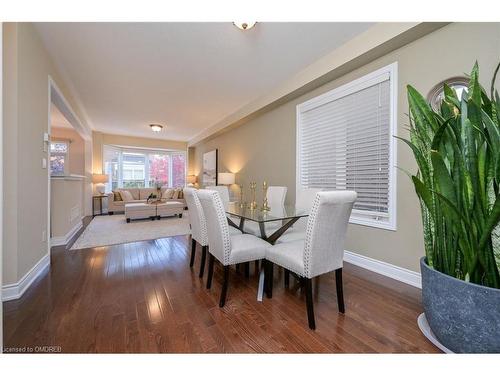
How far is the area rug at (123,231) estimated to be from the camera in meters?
3.48

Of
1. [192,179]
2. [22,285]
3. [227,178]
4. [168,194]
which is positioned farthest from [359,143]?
[192,179]

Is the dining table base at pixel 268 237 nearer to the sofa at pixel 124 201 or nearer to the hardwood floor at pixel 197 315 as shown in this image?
the hardwood floor at pixel 197 315

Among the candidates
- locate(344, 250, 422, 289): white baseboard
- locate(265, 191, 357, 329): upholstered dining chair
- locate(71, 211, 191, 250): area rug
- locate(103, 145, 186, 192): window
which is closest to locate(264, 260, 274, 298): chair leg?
locate(265, 191, 357, 329): upholstered dining chair

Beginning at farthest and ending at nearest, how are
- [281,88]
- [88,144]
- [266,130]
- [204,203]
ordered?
1. [88,144]
2. [266,130]
3. [281,88]
4. [204,203]

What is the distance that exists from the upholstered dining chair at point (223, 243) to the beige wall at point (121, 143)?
6.30 metres

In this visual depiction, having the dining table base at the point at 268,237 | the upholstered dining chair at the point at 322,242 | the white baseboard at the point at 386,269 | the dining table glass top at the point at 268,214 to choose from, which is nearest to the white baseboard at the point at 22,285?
the dining table glass top at the point at 268,214

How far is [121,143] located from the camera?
22.9 ft

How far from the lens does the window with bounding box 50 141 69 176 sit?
5.85 metres

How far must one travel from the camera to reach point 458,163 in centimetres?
117

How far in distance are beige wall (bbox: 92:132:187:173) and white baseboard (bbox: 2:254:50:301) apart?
5.04 m
